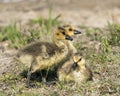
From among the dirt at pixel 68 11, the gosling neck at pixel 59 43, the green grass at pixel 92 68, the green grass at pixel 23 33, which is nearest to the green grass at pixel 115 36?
the green grass at pixel 92 68

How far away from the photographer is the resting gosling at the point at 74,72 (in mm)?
5676

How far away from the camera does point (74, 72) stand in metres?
5.68

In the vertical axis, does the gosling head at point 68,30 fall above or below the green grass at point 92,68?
above

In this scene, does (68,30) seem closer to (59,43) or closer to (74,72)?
(59,43)

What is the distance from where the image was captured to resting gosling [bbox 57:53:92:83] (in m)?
5.68

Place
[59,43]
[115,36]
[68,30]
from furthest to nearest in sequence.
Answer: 1. [115,36]
2. [68,30]
3. [59,43]

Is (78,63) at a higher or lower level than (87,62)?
higher

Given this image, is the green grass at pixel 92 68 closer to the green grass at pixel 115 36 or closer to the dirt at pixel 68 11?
the green grass at pixel 115 36

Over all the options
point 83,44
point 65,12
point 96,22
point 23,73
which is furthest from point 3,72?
point 65,12

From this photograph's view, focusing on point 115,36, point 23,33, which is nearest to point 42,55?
point 115,36

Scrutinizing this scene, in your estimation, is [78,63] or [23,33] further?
[23,33]

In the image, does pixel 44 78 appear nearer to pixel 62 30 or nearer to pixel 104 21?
pixel 62 30

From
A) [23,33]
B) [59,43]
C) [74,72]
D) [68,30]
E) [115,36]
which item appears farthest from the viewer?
[23,33]

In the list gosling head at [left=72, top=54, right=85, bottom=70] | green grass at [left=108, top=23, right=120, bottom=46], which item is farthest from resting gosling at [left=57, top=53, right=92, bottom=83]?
green grass at [left=108, top=23, right=120, bottom=46]
